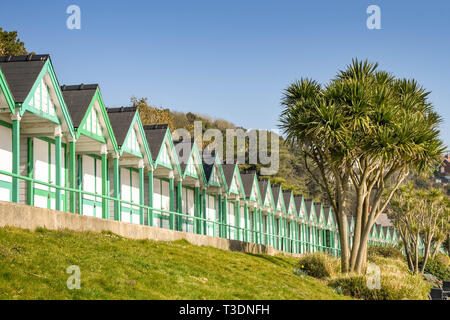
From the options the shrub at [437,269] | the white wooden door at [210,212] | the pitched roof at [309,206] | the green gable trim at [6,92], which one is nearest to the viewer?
the green gable trim at [6,92]

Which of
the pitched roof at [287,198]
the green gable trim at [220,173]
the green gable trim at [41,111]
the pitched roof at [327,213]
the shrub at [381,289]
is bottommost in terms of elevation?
the shrub at [381,289]

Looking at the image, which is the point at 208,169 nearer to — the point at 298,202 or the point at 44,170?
the point at 44,170

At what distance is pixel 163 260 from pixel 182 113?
105 metres

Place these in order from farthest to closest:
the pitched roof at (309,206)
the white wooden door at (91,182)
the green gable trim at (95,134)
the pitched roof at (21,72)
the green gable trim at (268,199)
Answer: the pitched roof at (309,206) < the green gable trim at (268,199) < the white wooden door at (91,182) < the green gable trim at (95,134) < the pitched roof at (21,72)

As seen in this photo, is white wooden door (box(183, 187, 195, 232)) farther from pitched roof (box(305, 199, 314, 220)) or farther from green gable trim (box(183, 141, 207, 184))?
pitched roof (box(305, 199, 314, 220))

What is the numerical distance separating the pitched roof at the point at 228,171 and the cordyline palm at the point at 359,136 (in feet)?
33.1

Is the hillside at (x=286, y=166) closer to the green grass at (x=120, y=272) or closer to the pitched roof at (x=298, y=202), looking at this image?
the pitched roof at (x=298, y=202)

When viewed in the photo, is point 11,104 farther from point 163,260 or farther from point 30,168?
point 163,260

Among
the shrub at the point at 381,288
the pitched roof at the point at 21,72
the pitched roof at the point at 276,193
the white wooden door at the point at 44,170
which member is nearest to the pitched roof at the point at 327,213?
the pitched roof at the point at 276,193

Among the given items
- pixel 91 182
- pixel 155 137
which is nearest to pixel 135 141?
pixel 155 137

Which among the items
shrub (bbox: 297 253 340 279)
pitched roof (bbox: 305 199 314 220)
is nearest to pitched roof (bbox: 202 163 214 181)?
shrub (bbox: 297 253 340 279)

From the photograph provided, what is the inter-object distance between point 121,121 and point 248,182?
56.1 feet

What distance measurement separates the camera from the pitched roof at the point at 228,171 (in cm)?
3791
